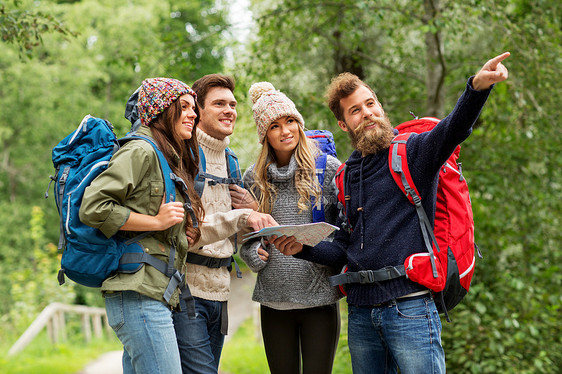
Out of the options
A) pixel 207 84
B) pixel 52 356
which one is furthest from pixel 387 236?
pixel 52 356

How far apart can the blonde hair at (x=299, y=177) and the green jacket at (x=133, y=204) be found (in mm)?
782

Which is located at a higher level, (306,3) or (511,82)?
(306,3)

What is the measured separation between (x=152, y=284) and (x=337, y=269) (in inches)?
45.8

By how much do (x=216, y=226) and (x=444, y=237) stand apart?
1.17 metres

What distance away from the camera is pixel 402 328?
8.50ft

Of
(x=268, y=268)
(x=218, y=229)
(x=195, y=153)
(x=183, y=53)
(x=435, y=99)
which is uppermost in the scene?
(x=183, y=53)

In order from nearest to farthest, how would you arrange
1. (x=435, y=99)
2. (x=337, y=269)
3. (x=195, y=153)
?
(x=195, y=153) < (x=337, y=269) < (x=435, y=99)

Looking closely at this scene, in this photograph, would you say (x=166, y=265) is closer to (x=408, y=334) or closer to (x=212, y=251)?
(x=212, y=251)

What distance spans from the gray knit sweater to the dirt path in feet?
18.5

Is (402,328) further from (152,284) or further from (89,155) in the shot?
(89,155)

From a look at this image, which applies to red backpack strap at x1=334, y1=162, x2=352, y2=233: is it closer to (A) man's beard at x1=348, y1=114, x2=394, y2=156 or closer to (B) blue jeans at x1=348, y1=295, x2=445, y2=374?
(A) man's beard at x1=348, y1=114, x2=394, y2=156

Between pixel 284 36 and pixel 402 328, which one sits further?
pixel 284 36

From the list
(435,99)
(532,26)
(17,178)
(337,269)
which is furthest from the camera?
(17,178)

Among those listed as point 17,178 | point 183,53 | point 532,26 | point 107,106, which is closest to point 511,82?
point 532,26
